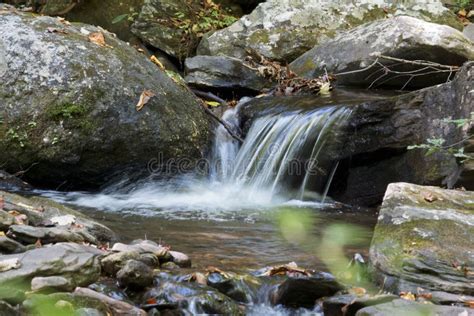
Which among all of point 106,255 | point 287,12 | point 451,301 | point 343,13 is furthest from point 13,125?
point 343,13

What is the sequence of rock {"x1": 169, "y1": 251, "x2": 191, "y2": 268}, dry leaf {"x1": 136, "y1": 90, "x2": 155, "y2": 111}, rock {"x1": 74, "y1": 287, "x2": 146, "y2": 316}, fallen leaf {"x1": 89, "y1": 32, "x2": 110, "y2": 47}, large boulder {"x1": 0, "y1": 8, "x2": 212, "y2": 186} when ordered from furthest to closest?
fallen leaf {"x1": 89, "y1": 32, "x2": 110, "y2": 47} < dry leaf {"x1": 136, "y1": 90, "x2": 155, "y2": 111} < large boulder {"x1": 0, "y1": 8, "x2": 212, "y2": 186} < rock {"x1": 169, "y1": 251, "x2": 191, "y2": 268} < rock {"x1": 74, "y1": 287, "x2": 146, "y2": 316}

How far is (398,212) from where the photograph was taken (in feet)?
12.3

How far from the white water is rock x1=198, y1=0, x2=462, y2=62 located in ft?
9.93

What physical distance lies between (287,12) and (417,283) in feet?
25.4

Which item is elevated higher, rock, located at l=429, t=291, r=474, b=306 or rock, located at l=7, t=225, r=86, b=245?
rock, located at l=429, t=291, r=474, b=306

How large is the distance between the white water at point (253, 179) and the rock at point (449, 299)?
281 centimetres

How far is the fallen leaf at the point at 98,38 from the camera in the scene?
6.68 metres

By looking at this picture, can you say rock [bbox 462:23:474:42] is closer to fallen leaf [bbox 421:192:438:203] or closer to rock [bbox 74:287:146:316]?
fallen leaf [bbox 421:192:438:203]

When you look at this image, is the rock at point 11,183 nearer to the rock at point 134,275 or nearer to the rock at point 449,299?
the rock at point 134,275

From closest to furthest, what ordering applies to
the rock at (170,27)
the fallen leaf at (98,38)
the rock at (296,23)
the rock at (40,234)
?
the rock at (40,234)
the fallen leaf at (98,38)
the rock at (296,23)
the rock at (170,27)

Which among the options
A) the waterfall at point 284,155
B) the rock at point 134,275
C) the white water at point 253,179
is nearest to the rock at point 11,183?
the white water at point 253,179

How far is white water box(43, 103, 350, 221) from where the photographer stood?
601 cm

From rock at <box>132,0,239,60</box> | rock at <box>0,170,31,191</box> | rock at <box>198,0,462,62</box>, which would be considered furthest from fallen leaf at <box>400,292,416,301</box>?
rock at <box>132,0,239,60</box>

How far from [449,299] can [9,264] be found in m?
2.05
